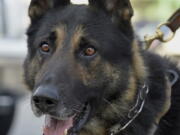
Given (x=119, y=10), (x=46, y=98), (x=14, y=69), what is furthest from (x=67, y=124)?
(x=14, y=69)

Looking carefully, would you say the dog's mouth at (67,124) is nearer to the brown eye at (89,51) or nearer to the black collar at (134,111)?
the black collar at (134,111)

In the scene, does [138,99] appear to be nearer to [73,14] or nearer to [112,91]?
[112,91]

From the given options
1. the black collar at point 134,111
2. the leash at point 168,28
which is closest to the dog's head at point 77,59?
the black collar at point 134,111

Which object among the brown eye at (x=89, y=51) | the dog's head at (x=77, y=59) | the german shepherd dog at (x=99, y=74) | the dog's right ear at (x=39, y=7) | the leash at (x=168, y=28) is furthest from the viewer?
the leash at (x=168, y=28)

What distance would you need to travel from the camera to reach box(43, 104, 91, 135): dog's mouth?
4342 millimetres

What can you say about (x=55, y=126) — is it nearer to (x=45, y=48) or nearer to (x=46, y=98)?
(x=46, y=98)

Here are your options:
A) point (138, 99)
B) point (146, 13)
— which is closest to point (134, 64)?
point (138, 99)

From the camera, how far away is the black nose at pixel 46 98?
13.5 feet

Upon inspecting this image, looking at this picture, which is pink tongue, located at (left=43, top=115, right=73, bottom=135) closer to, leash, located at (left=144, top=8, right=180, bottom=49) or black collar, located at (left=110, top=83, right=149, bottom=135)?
black collar, located at (left=110, top=83, right=149, bottom=135)

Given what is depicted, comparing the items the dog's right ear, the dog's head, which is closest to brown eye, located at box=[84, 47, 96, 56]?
the dog's head

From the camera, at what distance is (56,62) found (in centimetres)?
438

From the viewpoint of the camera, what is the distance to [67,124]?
172 inches

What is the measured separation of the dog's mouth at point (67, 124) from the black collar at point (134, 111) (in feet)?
0.82

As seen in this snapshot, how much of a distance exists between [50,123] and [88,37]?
0.66 metres
